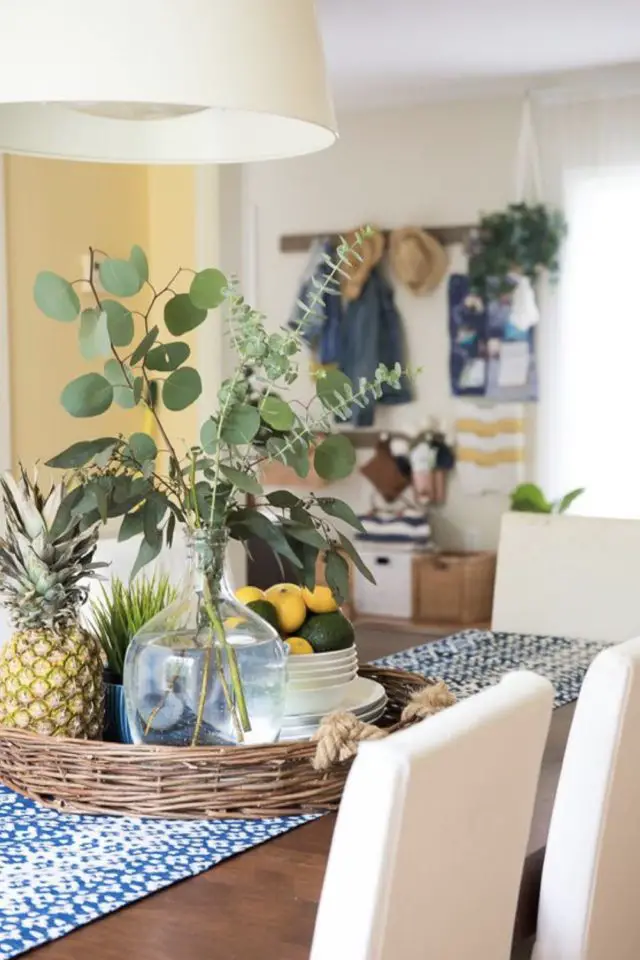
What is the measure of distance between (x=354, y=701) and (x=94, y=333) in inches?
23.3

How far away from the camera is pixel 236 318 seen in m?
1.66

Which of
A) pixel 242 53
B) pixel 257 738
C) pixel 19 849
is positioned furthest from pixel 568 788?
pixel 242 53

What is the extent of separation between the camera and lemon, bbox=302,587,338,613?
1.85 m

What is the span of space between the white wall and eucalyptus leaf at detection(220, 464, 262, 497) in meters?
5.49

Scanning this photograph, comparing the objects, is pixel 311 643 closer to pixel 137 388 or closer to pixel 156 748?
pixel 156 748

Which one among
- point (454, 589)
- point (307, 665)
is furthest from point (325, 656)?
point (454, 589)

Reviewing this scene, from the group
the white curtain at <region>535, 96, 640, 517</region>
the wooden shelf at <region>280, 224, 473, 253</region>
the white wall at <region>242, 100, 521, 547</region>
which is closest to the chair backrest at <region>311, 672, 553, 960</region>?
the white curtain at <region>535, 96, 640, 517</region>

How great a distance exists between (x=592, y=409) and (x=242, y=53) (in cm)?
534

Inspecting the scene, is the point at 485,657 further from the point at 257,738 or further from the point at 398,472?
the point at 398,472

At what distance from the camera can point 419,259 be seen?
7.04 meters

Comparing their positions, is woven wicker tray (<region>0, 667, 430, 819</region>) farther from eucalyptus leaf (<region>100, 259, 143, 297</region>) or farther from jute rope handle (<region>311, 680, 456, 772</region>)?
eucalyptus leaf (<region>100, 259, 143, 297</region>)

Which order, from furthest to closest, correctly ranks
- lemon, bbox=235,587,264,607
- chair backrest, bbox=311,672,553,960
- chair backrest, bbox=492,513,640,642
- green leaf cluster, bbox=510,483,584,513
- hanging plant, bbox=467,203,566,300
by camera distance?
hanging plant, bbox=467,203,566,300, green leaf cluster, bbox=510,483,584,513, chair backrest, bbox=492,513,640,642, lemon, bbox=235,587,264,607, chair backrest, bbox=311,672,553,960

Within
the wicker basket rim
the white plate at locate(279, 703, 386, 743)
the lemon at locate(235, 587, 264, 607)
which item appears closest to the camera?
the wicker basket rim

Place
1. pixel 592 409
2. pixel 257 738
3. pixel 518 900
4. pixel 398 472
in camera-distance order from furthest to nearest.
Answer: pixel 398 472
pixel 592 409
pixel 257 738
pixel 518 900
